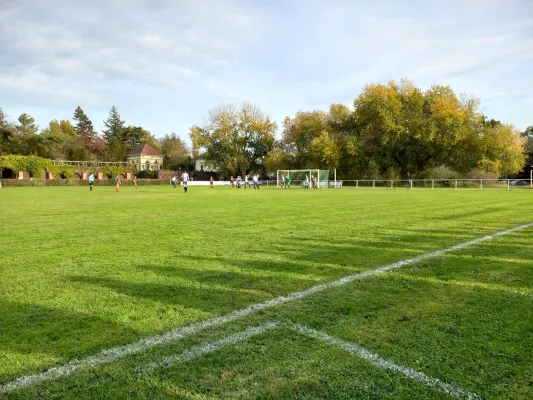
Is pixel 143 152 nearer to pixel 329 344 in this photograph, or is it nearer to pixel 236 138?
pixel 236 138

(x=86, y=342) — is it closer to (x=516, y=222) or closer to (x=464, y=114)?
(x=516, y=222)

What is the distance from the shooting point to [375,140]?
55.0 metres

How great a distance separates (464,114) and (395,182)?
13558 mm

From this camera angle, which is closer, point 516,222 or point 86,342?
point 86,342

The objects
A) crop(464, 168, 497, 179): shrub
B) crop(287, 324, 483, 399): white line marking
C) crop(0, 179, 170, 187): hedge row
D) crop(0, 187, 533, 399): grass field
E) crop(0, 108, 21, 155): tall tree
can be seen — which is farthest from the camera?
crop(0, 108, 21, 155): tall tree

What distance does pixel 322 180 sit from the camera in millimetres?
51719

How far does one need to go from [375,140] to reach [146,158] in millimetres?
64140

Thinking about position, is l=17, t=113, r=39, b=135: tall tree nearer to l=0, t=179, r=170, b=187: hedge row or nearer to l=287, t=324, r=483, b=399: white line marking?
l=0, t=179, r=170, b=187: hedge row

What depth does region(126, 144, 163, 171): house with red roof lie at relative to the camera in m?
96.5

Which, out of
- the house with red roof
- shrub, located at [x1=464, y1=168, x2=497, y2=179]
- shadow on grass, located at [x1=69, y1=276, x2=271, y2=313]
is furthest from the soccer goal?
the house with red roof

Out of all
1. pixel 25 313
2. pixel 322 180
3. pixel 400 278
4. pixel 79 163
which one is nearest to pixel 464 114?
pixel 322 180

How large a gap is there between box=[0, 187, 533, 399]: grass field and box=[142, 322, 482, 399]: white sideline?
1 cm

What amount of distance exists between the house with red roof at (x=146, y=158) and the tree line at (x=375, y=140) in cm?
2313

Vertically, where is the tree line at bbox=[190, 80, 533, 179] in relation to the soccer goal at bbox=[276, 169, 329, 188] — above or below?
above
